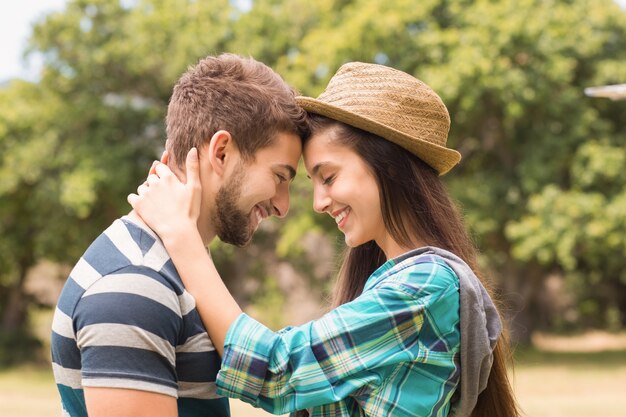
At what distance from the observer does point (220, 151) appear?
2217 mm

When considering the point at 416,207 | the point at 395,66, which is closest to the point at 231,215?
the point at 416,207

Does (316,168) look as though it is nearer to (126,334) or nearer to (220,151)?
(220,151)

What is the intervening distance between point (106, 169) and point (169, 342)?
59.2 ft

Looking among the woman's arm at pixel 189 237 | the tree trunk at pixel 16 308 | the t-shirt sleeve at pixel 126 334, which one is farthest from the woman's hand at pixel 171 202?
the tree trunk at pixel 16 308

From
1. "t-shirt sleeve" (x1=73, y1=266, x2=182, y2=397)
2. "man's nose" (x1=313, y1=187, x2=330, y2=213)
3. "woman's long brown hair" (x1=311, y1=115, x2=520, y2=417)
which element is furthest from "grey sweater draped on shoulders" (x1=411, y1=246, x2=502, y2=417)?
"t-shirt sleeve" (x1=73, y1=266, x2=182, y2=397)

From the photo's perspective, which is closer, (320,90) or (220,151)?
(220,151)

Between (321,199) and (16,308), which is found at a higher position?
(321,199)

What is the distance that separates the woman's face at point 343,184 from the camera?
2.45 metres

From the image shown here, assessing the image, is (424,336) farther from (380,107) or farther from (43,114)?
(43,114)

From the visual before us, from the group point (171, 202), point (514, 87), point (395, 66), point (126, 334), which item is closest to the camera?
point (126, 334)

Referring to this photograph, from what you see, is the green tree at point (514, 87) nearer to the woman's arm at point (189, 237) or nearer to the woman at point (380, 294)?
the woman at point (380, 294)

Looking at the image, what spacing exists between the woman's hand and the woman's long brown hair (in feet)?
1.46

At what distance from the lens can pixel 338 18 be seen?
20.6m

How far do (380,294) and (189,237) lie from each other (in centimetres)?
50
